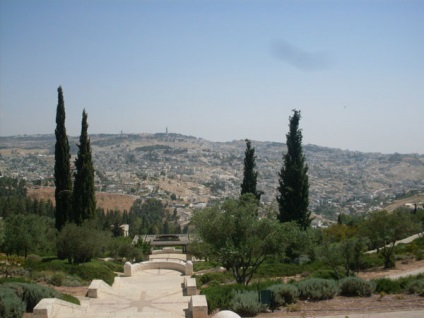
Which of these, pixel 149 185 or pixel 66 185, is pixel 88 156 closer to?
pixel 66 185

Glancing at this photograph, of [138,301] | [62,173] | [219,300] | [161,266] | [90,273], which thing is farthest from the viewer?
[62,173]

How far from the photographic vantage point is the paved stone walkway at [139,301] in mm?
13148

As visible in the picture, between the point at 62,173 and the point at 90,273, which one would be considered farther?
the point at 62,173

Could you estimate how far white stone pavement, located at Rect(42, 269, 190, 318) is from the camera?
42.7ft

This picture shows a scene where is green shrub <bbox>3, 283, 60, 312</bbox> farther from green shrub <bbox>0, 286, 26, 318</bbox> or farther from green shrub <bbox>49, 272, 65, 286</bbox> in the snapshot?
green shrub <bbox>49, 272, 65, 286</bbox>

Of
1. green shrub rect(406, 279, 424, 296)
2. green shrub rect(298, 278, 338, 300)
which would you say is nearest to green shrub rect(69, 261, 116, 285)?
green shrub rect(298, 278, 338, 300)

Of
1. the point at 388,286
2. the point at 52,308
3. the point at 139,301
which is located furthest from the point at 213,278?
the point at 52,308

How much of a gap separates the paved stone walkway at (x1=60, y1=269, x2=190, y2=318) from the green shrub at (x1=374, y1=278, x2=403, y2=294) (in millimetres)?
5975

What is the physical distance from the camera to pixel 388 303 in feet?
38.9

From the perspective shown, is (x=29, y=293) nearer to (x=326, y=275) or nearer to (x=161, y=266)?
(x=326, y=275)

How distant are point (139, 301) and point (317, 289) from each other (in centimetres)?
629

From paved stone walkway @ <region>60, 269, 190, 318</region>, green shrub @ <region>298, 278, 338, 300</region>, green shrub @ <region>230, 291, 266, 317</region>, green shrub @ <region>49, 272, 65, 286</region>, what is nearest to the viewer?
green shrub @ <region>230, 291, 266, 317</region>

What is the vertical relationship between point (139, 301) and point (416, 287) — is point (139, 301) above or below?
below

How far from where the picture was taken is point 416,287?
12.8 metres
